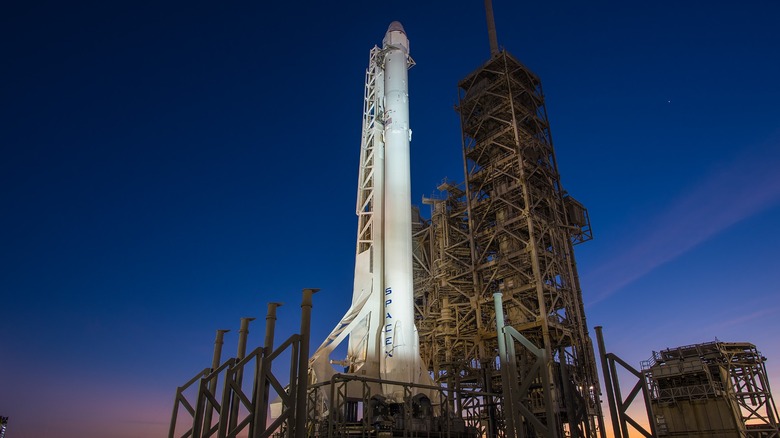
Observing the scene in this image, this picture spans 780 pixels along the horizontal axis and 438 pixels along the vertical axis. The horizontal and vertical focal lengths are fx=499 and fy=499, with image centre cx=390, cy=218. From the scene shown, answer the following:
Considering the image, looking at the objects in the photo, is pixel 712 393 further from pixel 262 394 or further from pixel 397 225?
pixel 262 394

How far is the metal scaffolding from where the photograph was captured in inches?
1040

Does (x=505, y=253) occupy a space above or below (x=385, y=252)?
above

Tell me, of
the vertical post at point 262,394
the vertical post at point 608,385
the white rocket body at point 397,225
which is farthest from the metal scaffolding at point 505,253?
the vertical post at point 262,394

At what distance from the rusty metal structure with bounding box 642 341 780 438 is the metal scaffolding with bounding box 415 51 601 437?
11.6 meters

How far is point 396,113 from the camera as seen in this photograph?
981 inches

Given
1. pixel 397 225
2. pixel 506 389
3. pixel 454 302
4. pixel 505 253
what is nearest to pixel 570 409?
pixel 506 389

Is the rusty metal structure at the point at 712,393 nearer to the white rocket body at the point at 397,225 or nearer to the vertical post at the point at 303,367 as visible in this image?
the white rocket body at the point at 397,225

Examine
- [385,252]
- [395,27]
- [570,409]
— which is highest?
[395,27]

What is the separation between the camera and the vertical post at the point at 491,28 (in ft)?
122

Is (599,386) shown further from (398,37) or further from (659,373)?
(398,37)

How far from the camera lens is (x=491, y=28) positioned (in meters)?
38.7

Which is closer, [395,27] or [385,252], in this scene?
[385,252]

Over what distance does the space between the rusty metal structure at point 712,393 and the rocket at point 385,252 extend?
2220 cm

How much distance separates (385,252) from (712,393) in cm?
2690
